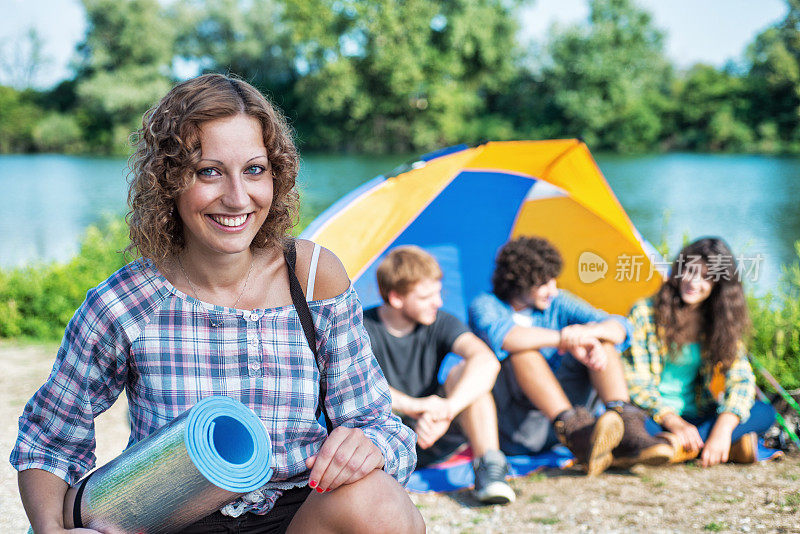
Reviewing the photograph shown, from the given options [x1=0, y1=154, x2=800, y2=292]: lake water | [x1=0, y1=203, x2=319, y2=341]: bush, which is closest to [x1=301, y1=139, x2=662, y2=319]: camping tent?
[x1=0, y1=154, x2=800, y2=292]: lake water

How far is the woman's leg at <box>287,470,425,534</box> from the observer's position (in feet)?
3.74

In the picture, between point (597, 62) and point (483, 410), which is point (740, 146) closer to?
point (597, 62)

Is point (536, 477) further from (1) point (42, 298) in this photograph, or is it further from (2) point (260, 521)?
(1) point (42, 298)

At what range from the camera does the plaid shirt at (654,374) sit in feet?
9.14

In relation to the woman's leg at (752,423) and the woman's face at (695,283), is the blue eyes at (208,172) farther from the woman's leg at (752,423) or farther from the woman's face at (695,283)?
the woman's leg at (752,423)

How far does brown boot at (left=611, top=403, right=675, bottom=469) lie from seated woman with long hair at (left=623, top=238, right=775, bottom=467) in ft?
0.35

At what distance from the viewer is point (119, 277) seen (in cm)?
121

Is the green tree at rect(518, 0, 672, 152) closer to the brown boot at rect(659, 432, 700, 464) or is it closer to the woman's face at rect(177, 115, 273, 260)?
the brown boot at rect(659, 432, 700, 464)

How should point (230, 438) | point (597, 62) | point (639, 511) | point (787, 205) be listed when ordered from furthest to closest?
1. point (597, 62)
2. point (787, 205)
3. point (639, 511)
4. point (230, 438)

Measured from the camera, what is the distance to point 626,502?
8.20 ft

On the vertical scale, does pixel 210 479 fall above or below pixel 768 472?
above

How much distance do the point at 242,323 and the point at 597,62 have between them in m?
24.9

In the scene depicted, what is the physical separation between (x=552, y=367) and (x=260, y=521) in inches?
81.3

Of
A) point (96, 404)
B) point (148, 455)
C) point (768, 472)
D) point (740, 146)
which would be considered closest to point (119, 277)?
point (96, 404)
